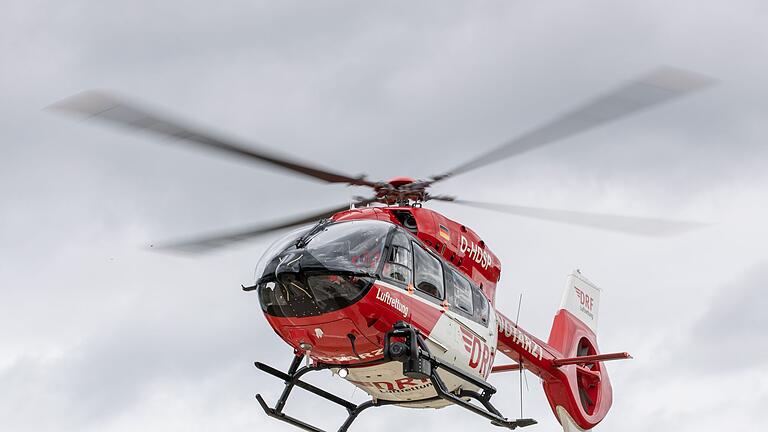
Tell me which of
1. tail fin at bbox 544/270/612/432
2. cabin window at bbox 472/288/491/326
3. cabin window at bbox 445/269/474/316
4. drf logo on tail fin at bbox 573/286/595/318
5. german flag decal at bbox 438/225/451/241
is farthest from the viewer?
drf logo on tail fin at bbox 573/286/595/318

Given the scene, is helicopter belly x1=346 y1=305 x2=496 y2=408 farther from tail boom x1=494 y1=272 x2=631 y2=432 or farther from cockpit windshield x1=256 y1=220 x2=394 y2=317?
tail boom x1=494 y1=272 x2=631 y2=432

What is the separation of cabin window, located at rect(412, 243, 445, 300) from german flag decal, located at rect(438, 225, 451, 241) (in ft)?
2.37

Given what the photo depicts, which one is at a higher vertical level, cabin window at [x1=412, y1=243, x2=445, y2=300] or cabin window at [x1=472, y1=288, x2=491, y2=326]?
cabin window at [x1=472, y1=288, x2=491, y2=326]

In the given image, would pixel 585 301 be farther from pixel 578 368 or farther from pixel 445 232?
pixel 445 232

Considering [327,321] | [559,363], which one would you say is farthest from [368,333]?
[559,363]

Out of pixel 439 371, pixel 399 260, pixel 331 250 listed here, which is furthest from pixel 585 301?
pixel 331 250

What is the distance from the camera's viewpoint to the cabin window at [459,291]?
733 inches

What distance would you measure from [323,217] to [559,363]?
21.8ft

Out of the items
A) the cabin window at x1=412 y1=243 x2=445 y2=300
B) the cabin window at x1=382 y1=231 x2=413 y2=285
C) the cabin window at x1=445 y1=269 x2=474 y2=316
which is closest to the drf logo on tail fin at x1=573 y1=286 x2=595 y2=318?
the cabin window at x1=445 y1=269 x2=474 y2=316

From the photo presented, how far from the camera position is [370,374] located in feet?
59.4

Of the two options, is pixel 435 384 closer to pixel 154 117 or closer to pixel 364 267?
pixel 364 267

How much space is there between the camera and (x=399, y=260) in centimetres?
1742

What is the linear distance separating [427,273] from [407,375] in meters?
1.87

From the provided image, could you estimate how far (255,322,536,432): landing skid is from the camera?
17.1 metres
